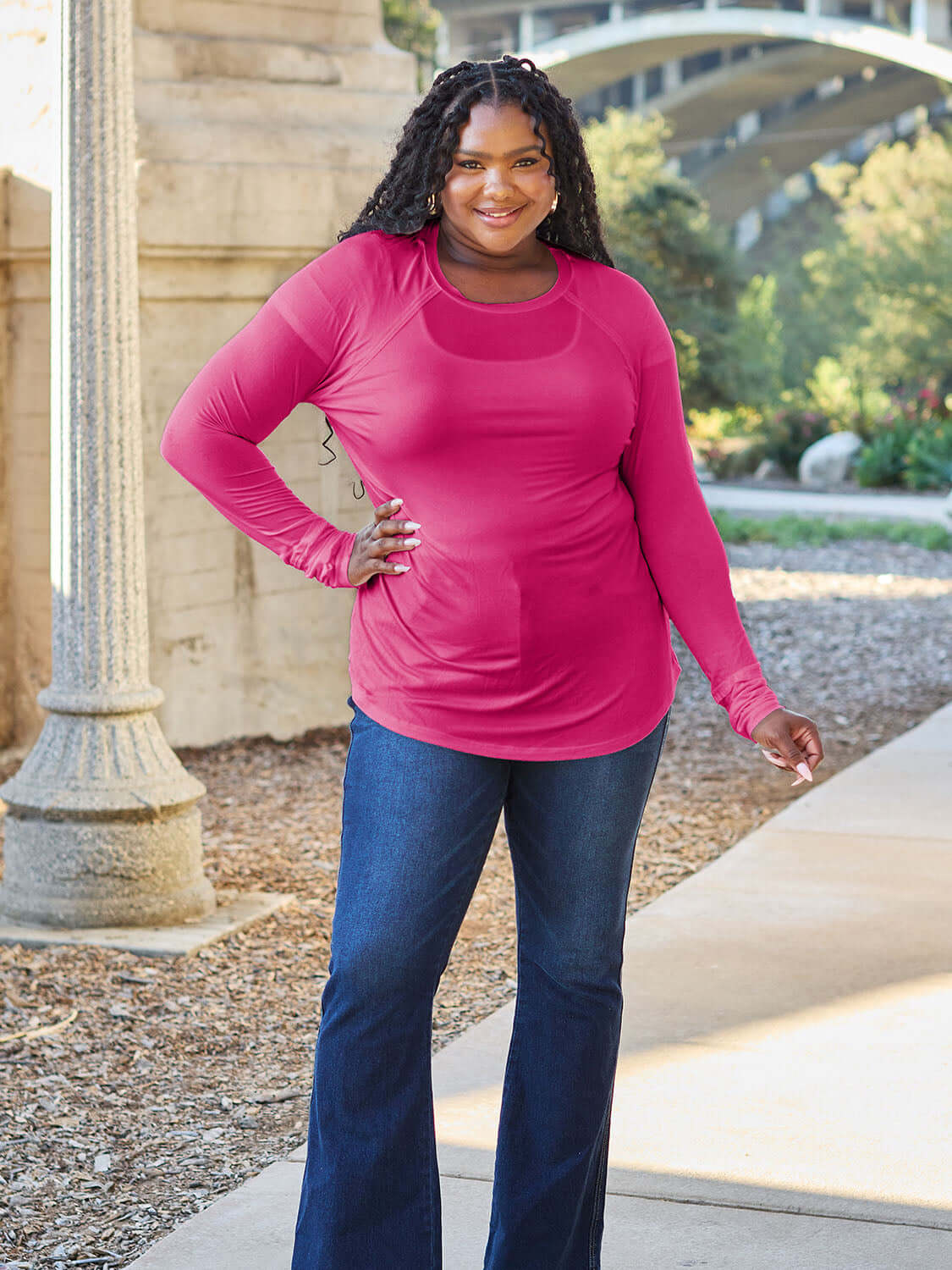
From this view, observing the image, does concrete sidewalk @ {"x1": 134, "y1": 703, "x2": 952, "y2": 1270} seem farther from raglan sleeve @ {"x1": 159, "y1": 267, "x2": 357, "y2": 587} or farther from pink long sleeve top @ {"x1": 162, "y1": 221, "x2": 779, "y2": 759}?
raglan sleeve @ {"x1": 159, "y1": 267, "x2": 357, "y2": 587}

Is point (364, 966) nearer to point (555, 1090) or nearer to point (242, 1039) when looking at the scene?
point (555, 1090)

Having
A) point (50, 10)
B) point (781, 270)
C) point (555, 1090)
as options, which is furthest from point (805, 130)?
point (555, 1090)

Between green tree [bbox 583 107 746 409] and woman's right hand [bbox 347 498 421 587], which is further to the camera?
green tree [bbox 583 107 746 409]

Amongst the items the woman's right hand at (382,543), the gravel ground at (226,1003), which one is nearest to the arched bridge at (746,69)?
the gravel ground at (226,1003)

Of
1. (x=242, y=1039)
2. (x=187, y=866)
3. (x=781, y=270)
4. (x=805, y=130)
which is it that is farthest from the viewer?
(x=805, y=130)

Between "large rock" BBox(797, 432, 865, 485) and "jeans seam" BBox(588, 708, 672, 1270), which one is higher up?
"large rock" BBox(797, 432, 865, 485)

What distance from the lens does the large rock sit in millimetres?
21656

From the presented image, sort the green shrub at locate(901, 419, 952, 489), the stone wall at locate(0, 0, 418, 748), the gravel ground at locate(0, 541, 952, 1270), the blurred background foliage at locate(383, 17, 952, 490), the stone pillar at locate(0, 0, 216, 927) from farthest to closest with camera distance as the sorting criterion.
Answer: the blurred background foliage at locate(383, 17, 952, 490)
the green shrub at locate(901, 419, 952, 489)
the stone wall at locate(0, 0, 418, 748)
the stone pillar at locate(0, 0, 216, 927)
the gravel ground at locate(0, 541, 952, 1270)

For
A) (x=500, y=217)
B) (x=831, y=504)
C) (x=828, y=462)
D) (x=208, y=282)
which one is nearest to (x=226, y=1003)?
(x=500, y=217)

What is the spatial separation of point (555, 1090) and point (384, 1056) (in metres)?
0.26

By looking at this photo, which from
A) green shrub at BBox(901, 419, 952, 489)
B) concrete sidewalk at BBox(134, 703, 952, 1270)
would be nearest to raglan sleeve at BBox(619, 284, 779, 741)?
concrete sidewalk at BBox(134, 703, 952, 1270)

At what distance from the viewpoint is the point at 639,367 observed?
88.2 inches

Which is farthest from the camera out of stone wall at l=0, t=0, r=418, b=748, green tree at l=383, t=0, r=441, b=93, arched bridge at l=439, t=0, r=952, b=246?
arched bridge at l=439, t=0, r=952, b=246

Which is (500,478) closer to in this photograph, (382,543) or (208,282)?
(382,543)
